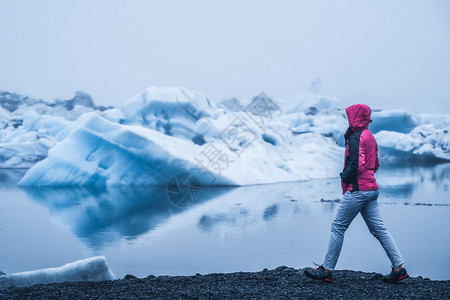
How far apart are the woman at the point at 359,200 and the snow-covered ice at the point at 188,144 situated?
651 cm

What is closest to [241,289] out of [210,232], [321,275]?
[321,275]

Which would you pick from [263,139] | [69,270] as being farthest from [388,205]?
[263,139]

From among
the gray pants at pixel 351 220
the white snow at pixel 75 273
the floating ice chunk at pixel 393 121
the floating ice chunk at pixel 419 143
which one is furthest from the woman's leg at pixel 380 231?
the floating ice chunk at pixel 393 121

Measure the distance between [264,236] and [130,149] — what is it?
5045mm

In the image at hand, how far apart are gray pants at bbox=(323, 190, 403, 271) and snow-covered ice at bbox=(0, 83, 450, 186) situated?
6.50 metres

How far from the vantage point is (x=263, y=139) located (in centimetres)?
1322

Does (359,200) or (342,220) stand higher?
(359,200)

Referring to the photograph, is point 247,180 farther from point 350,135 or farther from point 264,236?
point 350,135

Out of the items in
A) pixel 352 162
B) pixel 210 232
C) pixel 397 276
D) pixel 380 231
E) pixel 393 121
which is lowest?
pixel 210 232

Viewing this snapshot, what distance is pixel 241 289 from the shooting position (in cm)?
199

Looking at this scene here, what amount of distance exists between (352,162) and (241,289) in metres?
0.82

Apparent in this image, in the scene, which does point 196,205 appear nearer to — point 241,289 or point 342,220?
point 342,220

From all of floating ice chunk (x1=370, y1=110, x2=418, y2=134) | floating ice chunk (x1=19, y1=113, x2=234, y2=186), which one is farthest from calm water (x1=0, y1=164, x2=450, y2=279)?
floating ice chunk (x1=370, y1=110, x2=418, y2=134)

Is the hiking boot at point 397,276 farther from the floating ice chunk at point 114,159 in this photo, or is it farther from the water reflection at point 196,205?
the floating ice chunk at point 114,159
